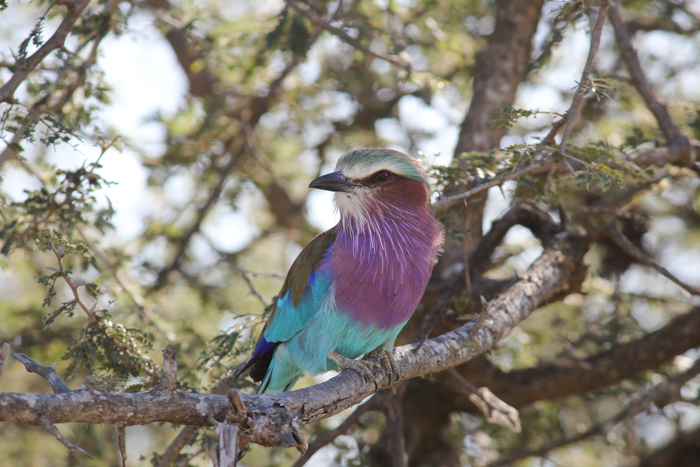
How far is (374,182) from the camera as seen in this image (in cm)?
328

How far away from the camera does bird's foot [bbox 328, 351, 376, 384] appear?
279 cm

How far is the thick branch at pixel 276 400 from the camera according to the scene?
1725 millimetres

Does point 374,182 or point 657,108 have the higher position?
point 657,108

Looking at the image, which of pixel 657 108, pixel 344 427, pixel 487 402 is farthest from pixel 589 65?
pixel 344 427

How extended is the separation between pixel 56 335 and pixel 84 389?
2.80 m

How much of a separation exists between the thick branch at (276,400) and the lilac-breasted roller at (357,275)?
0.85 ft

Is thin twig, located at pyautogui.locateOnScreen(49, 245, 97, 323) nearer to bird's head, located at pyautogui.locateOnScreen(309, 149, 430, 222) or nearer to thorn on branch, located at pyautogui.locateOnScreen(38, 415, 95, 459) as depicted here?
thorn on branch, located at pyautogui.locateOnScreen(38, 415, 95, 459)

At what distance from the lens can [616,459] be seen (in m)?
6.22

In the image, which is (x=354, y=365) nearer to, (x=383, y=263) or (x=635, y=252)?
(x=383, y=263)

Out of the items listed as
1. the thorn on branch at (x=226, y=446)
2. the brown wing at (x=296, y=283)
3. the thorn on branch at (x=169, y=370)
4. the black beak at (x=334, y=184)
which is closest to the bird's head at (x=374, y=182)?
the black beak at (x=334, y=184)

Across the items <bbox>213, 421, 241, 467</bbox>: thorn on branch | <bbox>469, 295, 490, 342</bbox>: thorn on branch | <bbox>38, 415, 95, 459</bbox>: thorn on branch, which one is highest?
<bbox>469, 295, 490, 342</bbox>: thorn on branch

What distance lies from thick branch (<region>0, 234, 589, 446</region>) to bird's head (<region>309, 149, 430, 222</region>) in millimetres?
765

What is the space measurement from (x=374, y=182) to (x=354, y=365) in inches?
39.3

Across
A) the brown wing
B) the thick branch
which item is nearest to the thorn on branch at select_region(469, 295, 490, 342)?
the thick branch
